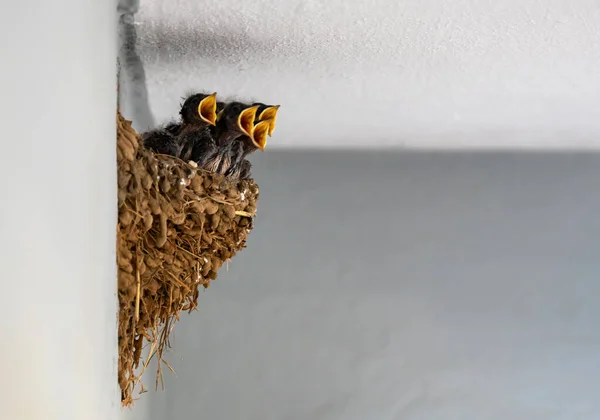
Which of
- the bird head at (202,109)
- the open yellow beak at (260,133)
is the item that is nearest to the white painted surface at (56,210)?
the bird head at (202,109)

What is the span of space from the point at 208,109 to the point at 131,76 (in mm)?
404

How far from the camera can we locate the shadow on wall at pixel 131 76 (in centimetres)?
117

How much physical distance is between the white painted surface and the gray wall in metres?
1.25

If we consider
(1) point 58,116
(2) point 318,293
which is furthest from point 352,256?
(1) point 58,116

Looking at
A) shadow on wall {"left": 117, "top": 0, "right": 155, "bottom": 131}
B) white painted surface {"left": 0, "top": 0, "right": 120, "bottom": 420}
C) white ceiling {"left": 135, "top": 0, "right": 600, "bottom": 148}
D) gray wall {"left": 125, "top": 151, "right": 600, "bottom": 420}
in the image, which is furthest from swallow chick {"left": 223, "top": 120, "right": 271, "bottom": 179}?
gray wall {"left": 125, "top": 151, "right": 600, "bottom": 420}

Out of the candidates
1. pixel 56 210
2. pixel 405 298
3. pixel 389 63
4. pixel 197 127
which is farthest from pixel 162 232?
pixel 405 298

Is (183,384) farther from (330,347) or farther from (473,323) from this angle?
(473,323)

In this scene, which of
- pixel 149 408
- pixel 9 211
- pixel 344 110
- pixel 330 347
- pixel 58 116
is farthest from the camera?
pixel 330 347

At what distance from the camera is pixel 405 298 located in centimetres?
212

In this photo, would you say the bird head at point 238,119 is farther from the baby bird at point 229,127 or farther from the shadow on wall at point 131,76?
the shadow on wall at point 131,76

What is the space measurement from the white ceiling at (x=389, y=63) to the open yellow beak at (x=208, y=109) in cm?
15

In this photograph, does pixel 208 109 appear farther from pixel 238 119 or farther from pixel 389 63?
pixel 389 63

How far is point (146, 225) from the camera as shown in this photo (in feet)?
3.26

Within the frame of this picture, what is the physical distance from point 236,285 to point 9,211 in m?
1.65
